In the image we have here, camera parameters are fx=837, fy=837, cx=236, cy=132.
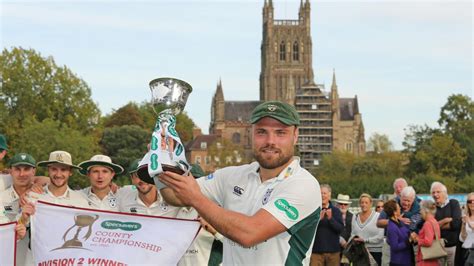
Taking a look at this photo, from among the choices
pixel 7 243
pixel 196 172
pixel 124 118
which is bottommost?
pixel 7 243

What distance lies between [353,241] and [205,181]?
31.9ft

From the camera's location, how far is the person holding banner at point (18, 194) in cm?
834

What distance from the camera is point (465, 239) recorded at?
13.1 metres

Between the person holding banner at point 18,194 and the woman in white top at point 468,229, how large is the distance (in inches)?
271

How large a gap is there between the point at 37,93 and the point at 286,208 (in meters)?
64.3

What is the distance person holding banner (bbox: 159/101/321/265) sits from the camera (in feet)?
14.7

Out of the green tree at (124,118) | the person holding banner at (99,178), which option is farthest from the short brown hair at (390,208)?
the green tree at (124,118)

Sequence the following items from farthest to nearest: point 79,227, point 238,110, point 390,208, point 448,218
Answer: point 238,110 < point 448,218 < point 390,208 < point 79,227

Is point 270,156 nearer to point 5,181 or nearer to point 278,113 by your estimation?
point 278,113

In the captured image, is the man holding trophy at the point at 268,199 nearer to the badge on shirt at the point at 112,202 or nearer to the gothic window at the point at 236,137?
the badge on shirt at the point at 112,202

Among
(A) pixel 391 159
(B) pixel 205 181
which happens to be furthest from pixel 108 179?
(A) pixel 391 159

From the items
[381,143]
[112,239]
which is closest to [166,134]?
[112,239]

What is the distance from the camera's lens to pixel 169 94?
445cm

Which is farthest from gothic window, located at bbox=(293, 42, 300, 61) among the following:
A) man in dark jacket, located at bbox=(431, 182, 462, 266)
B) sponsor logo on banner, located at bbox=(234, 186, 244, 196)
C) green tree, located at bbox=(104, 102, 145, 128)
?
sponsor logo on banner, located at bbox=(234, 186, 244, 196)
